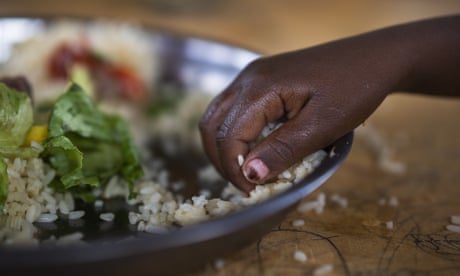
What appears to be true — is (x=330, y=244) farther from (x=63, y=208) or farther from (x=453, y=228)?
(x=63, y=208)

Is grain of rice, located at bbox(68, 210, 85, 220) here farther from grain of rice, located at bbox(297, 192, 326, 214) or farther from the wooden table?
grain of rice, located at bbox(297, 192, 326, 214)

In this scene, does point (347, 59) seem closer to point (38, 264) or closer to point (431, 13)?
point (38, 264)

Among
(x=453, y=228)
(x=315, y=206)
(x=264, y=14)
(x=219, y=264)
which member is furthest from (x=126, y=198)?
(x=264, y=14)

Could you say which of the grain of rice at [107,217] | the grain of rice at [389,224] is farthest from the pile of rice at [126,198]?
the grain of rice at [389,224]

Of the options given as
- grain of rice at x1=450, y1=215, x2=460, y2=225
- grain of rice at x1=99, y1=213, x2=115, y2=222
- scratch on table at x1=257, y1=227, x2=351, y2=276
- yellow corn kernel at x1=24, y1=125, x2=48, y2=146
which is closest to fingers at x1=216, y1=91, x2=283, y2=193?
scratch on table at x1=257, y1=227, x2=351, y2=276

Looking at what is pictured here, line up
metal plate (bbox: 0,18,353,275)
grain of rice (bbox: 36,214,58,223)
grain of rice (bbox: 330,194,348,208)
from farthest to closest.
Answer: grain of rice (bbox: 330,194,348,208) → grain of rice (bbox: 36,214,58,223) → metal plate (bbox: 0,18,353,275)

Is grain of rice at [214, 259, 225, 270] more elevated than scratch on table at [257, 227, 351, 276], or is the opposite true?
grain of rice at [214, 259, 225, 270]
